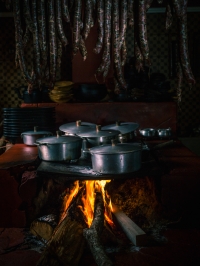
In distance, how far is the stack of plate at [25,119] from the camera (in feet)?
18.1

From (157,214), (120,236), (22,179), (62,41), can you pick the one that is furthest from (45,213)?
(62,41)

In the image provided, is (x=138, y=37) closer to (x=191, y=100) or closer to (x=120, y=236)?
(x=120, y=236)

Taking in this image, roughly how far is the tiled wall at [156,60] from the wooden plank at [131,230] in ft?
23.7

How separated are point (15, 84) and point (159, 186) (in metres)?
8.27

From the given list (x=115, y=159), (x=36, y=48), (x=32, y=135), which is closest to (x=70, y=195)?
(x=115, y=159)

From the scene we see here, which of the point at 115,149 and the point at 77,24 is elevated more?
the point at 77,24

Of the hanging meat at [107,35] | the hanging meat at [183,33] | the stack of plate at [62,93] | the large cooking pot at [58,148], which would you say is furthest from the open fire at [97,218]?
the stack of plate at [62,93]

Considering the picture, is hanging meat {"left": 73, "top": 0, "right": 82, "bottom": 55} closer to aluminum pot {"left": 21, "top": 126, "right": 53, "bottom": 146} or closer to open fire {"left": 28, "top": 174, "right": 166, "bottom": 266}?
open fire {"left": 28, "top": 174, "right": 166, "bottom": 266}

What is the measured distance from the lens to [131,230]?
3.58 metres

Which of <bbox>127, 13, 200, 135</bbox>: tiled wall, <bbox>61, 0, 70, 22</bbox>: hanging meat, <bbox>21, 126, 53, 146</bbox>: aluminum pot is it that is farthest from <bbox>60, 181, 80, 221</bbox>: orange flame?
<bbox>127, 13, 200, 135</bbox>: tiled wall

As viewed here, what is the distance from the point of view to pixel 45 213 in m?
4.20

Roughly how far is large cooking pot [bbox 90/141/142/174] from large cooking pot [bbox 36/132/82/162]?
1.66ft

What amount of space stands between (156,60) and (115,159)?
7904 millimetres

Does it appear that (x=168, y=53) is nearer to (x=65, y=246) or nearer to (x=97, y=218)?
(x=97, y=218)
